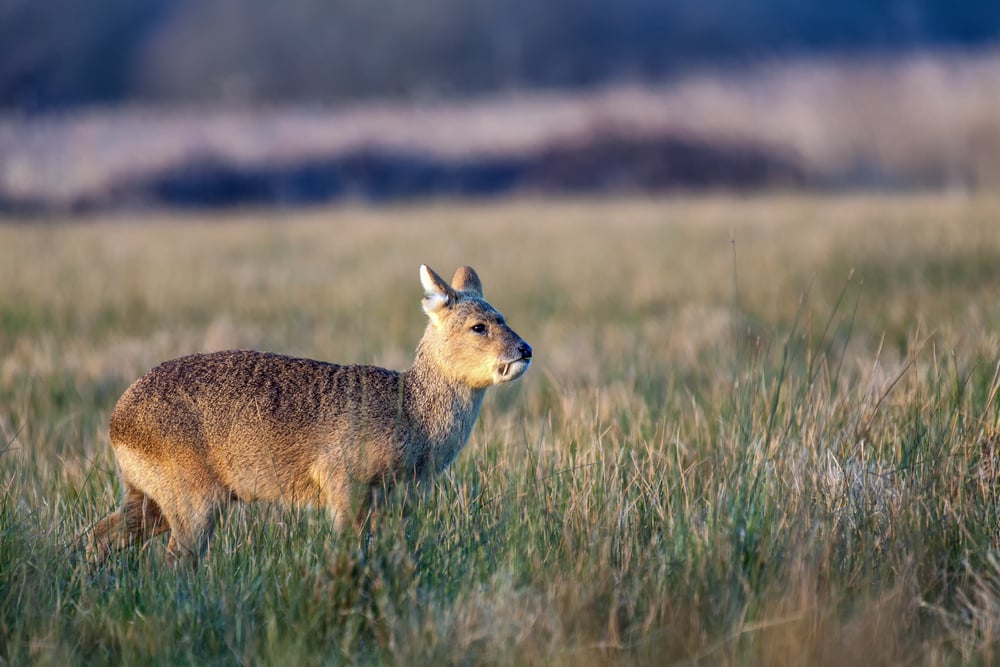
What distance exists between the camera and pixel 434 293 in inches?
195

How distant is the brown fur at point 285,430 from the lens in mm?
4578

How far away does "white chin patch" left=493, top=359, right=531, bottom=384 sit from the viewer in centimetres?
479

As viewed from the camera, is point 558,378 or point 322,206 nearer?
point 558,378

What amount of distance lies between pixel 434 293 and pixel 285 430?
882mm

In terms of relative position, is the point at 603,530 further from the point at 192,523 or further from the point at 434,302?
the point at 192,523

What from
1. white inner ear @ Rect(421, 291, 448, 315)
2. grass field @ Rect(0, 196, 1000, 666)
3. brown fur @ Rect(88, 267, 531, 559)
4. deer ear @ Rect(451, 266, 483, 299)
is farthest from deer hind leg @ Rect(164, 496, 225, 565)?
deer ear @ Rect(451, 266, 483, 299)

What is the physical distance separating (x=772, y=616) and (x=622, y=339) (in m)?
5.74

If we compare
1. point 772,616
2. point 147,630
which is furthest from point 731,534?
point 147,630

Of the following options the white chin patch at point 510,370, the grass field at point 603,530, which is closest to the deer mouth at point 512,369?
the white chin patch at point 510,370

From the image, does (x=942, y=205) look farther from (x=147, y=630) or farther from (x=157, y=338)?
(x=147, y=630)

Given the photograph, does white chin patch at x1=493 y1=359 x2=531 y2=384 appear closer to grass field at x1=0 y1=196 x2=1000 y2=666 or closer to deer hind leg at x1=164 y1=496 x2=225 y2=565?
grass field at x1=0 y1=196 x2=1000 y2=666

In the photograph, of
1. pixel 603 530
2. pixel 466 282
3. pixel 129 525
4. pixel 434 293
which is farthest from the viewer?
pixel 466 282

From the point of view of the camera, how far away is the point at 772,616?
364 cm

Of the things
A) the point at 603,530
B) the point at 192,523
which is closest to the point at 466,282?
the point at 603,530
